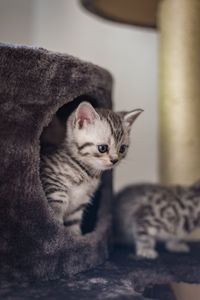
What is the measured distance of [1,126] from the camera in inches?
47.2

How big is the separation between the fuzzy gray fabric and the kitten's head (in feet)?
0.38

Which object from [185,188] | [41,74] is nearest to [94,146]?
[41,74]

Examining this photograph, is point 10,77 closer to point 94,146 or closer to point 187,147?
point 94,146

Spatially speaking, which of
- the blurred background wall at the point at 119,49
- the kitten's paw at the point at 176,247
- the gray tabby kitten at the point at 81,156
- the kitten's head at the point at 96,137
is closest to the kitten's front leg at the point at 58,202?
the gray tabby kitten at the point at 81,156

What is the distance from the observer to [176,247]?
173 centimetres

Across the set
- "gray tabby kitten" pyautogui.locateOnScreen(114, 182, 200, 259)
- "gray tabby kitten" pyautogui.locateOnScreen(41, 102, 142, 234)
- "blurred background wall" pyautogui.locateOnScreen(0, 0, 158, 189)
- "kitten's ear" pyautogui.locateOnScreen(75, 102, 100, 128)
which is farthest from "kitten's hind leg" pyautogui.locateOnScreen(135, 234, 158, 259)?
"blurred background wall" pyautogui.locateOnScreen(0, 0, 158, 189)

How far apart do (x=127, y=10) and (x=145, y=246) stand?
114 centimetres

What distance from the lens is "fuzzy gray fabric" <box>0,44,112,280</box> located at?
1.20 meters

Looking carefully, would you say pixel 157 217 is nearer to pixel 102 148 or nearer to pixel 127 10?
pixel 102 148

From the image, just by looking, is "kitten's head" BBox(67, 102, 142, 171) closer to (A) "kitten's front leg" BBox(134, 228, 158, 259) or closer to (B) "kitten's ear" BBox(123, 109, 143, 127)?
(B) "kitten's ear" BBox(123, 109, 143, 127)

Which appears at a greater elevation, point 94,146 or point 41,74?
point 41,74

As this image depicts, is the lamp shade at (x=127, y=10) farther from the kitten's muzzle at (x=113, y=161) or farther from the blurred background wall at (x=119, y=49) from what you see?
the kitten's muzzle at (x=113, y=161)

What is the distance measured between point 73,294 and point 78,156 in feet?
1.52

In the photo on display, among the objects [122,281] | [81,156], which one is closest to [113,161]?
[81,156]
